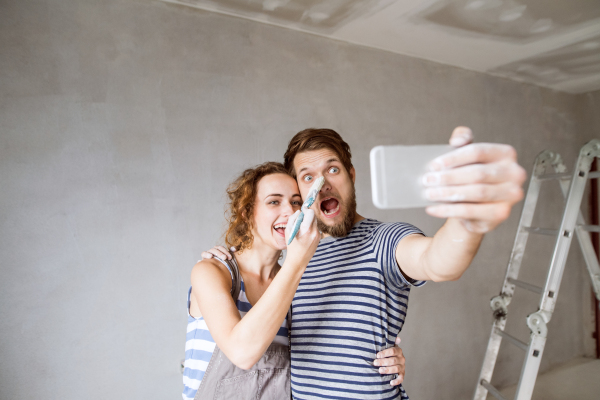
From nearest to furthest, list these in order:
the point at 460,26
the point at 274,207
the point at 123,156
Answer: the point at 274,207, the point at 123,156, the point at 460,26

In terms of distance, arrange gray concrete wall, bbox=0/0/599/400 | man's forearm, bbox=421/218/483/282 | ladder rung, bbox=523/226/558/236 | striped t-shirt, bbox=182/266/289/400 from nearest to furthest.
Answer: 1. man's forearm, bbox=421/218/483/282
2. striped t-shirt, bbox=182/266/289/400
3. gray concrete wall, bbox=0/0/599/400
4. ladder rung, bbox=523/226/558/236

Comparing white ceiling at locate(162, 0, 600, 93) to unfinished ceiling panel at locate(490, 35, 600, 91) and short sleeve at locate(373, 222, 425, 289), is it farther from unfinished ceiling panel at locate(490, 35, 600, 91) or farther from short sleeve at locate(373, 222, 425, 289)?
short sleeve at locate(373, 222, 425, 289)

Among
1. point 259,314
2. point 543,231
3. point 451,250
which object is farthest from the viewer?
point 543,231

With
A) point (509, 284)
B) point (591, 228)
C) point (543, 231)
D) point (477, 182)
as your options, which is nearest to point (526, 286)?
point (509, 284)

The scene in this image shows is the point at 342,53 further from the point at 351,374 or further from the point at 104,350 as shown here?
the point at 104,350

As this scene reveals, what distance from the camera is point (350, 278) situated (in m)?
1.11

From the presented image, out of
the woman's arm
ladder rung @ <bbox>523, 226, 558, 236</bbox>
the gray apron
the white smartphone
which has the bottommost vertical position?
the gray apron

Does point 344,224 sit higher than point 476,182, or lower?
lower

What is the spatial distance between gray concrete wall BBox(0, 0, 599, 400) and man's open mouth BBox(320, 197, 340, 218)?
811 millimetres

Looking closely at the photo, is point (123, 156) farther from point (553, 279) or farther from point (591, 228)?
point (591, 228)

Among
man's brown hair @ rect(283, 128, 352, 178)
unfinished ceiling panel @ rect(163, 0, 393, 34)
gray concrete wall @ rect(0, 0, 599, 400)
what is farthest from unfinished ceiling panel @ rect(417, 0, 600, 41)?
man's brown hair @ rect(283, 128, 352, 178)

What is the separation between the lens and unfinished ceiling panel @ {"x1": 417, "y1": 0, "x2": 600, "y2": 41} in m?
2.03

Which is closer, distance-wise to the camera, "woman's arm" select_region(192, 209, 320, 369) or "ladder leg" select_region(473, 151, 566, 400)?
"woman's arm" select_region(192, 209, 320, 369)

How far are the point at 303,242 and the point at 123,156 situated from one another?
3.90 ft
